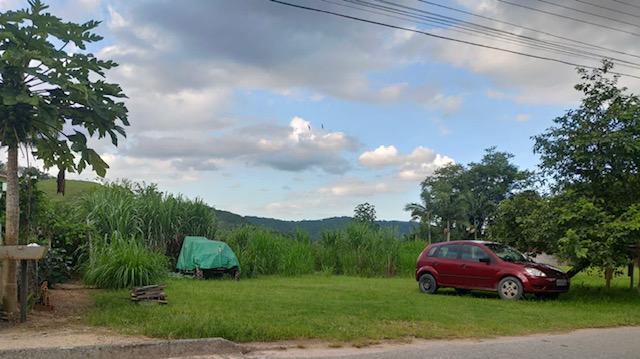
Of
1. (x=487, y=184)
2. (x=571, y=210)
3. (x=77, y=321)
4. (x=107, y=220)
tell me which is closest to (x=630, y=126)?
(x=571, y=210)

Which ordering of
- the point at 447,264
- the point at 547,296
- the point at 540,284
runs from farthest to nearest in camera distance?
the point at 447,264 → the point at 547,296 → the point at 540,284

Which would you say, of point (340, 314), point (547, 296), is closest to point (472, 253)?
point (547, 296)

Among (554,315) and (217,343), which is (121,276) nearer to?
(217,343)

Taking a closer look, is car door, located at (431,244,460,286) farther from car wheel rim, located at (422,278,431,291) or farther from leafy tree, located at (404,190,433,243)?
leafy tree, located at (404,190,433,243)

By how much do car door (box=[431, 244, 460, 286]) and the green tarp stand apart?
274 inches

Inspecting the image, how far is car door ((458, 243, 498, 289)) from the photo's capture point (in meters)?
15.8

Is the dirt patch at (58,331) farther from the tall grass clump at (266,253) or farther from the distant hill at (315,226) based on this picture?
the distant hill at (315,226)

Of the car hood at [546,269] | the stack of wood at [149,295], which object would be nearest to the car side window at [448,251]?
the car hood at [546,269]

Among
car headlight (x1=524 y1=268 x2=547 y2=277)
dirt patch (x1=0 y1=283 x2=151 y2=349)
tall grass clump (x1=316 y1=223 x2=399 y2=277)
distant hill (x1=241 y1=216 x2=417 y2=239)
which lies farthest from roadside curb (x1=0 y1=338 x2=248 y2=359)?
distant hill (x1=241 y1=216 x2=417 y2=239)

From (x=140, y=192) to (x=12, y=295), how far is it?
43.9 feet

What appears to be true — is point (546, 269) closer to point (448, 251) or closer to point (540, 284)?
point (540, 284)

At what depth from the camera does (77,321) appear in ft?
32.3

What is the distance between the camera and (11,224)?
984cm

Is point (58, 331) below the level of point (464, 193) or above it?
below
